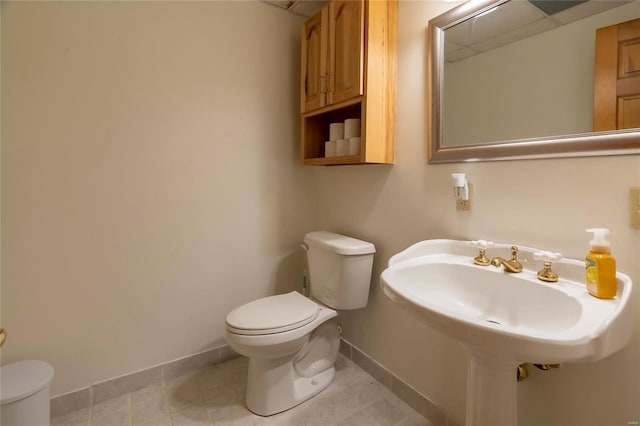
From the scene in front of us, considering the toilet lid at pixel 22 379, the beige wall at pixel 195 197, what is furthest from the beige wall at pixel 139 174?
the toilet lid at pixel 22 379

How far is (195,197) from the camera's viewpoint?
5.71ft

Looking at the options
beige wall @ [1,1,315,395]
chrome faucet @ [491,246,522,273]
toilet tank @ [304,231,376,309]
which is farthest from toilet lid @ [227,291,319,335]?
chrome faucet @ [491,246,522,273]

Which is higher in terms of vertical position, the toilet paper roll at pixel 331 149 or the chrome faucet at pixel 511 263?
the toilet paper roll at pixel 331 149

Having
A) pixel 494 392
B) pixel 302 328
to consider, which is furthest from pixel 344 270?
pixel 494 392

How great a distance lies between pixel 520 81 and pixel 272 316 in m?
1.39

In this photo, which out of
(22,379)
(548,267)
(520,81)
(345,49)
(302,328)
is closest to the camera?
(548,267)

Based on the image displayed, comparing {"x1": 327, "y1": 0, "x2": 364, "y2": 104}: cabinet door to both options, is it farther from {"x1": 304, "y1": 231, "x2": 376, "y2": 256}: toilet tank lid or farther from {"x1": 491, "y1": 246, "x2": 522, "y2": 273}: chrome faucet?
{"x1": 491, "y1": 246, "x2": 522, "y2": 273}: chrome faucet

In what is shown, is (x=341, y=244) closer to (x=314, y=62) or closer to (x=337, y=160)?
(x=337, y=160)

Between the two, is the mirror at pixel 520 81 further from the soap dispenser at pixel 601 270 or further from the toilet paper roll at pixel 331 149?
the toilet paper roll at pixel 331 149

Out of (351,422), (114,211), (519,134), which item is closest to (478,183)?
(519,134)

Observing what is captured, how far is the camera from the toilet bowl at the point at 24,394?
1.13m

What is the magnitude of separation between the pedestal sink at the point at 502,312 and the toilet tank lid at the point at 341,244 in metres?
0.39

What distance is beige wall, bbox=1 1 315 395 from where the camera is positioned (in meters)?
1.35

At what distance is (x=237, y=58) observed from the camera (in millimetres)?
1817
